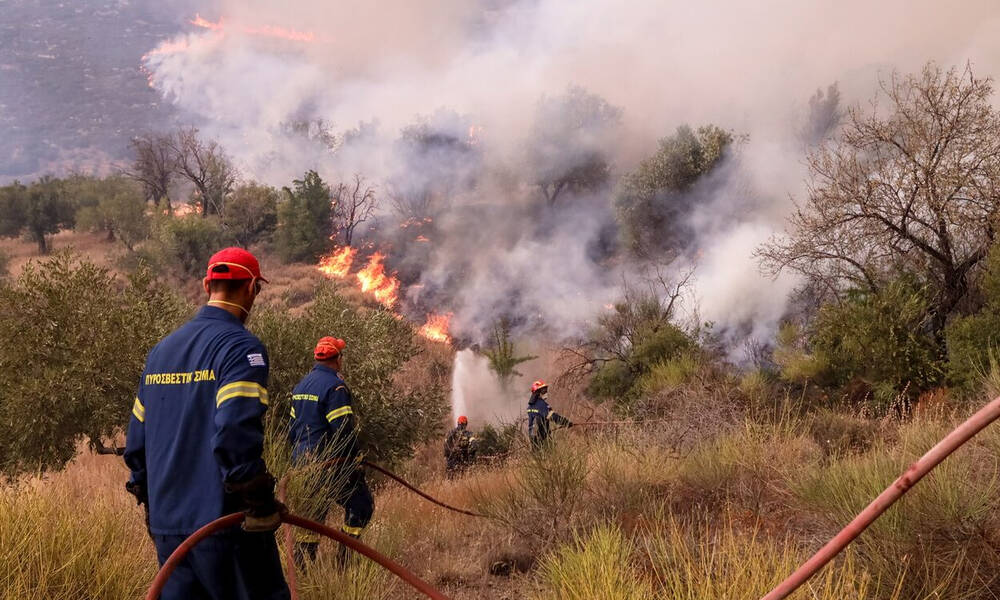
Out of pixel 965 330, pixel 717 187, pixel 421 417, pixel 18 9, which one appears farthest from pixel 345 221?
pixel 18 9

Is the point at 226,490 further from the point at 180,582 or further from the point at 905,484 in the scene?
the point at 905,484

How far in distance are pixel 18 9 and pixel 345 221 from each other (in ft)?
657

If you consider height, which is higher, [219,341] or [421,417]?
[219,341]

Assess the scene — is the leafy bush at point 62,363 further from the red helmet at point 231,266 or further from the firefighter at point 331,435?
the red helmet at point 231,266

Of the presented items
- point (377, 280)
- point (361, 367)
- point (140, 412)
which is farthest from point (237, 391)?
point (377, 280)

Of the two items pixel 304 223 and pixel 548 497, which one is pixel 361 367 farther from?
pixel 304 223

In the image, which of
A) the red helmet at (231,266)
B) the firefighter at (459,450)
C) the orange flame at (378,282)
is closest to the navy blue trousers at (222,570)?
the red helmet at (231,266)

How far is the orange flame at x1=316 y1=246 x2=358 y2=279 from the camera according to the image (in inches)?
1352

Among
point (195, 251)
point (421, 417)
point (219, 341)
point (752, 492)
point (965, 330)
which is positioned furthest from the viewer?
point (195, 251)

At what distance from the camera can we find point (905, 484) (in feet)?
→ 6.19

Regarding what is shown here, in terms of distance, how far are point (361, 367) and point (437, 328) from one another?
20042mm

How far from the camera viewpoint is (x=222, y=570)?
2.67 m

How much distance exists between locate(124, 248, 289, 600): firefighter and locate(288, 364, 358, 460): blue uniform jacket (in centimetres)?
177

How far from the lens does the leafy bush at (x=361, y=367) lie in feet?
27.8
